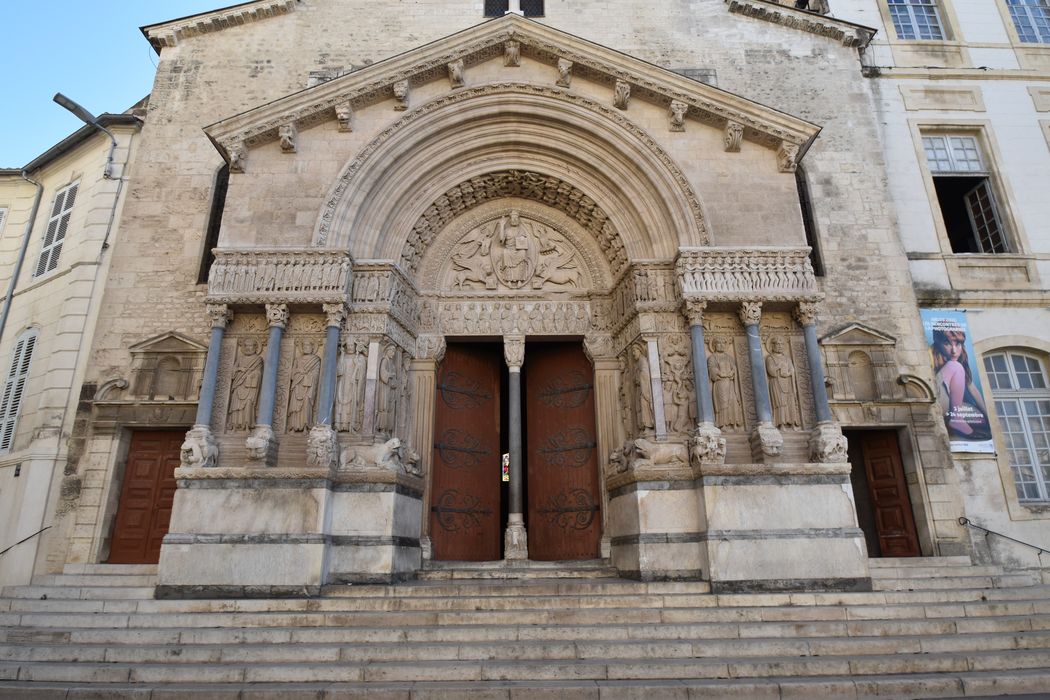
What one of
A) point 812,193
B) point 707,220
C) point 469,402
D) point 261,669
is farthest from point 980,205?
point 261,669

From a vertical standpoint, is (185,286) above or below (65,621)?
above

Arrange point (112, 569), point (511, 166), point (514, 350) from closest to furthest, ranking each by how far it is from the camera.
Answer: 1. point (112, 569)
2. point (514, 350)
3. point (511, 166)

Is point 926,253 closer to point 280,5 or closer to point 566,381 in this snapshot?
point 566,381

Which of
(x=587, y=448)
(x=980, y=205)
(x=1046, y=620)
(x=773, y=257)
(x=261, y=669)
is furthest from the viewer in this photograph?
(x=980, y=205)

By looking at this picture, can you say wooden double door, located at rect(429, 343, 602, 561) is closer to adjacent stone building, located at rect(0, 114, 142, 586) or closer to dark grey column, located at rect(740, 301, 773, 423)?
dark grey column, located at rect(740, 301, 773, 423)

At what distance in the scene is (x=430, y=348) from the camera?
1047cm

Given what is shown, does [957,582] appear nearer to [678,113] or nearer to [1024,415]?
[1024,415]

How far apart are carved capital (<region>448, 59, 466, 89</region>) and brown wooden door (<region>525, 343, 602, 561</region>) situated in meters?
4.39

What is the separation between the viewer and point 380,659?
5.65 m

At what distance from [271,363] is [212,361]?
0.84 meters

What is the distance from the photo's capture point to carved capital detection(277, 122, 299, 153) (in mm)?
9594

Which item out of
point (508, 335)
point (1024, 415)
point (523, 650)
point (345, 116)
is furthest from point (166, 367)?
point (1024, 415)

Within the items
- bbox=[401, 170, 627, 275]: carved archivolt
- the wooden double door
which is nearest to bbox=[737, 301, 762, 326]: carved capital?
bbox=[401, 170, 627, 275]: carved archivolt

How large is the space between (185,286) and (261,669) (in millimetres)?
8075
